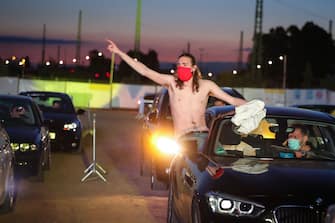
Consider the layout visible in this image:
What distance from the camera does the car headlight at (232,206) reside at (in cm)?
602

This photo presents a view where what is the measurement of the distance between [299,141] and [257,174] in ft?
5.69

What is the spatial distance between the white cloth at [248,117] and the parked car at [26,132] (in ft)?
17.5

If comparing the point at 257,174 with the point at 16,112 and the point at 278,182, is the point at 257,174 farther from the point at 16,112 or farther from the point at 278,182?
the point at 16,112

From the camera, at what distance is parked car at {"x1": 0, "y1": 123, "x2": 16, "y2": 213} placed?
30.5 ft

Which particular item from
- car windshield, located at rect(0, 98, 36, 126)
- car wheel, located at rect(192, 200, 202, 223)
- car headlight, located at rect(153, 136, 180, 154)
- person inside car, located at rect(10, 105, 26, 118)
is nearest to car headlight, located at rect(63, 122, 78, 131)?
car windshield, located at rect(0, 98, 36, 126)

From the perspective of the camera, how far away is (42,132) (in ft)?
43.5

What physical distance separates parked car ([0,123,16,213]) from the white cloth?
10.2 ft

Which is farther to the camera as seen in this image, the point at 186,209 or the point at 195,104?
the point at 195,104

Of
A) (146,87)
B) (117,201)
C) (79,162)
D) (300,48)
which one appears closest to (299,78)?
(300,48)

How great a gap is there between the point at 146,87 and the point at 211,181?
170 feet

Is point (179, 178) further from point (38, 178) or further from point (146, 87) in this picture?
point (146, 87)

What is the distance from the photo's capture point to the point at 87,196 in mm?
11562

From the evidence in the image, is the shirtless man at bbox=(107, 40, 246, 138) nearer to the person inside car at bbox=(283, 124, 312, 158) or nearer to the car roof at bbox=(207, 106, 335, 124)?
the car roof at bbox=(207, 106, 335, 124)

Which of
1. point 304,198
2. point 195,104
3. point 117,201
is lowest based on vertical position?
point 117,201
